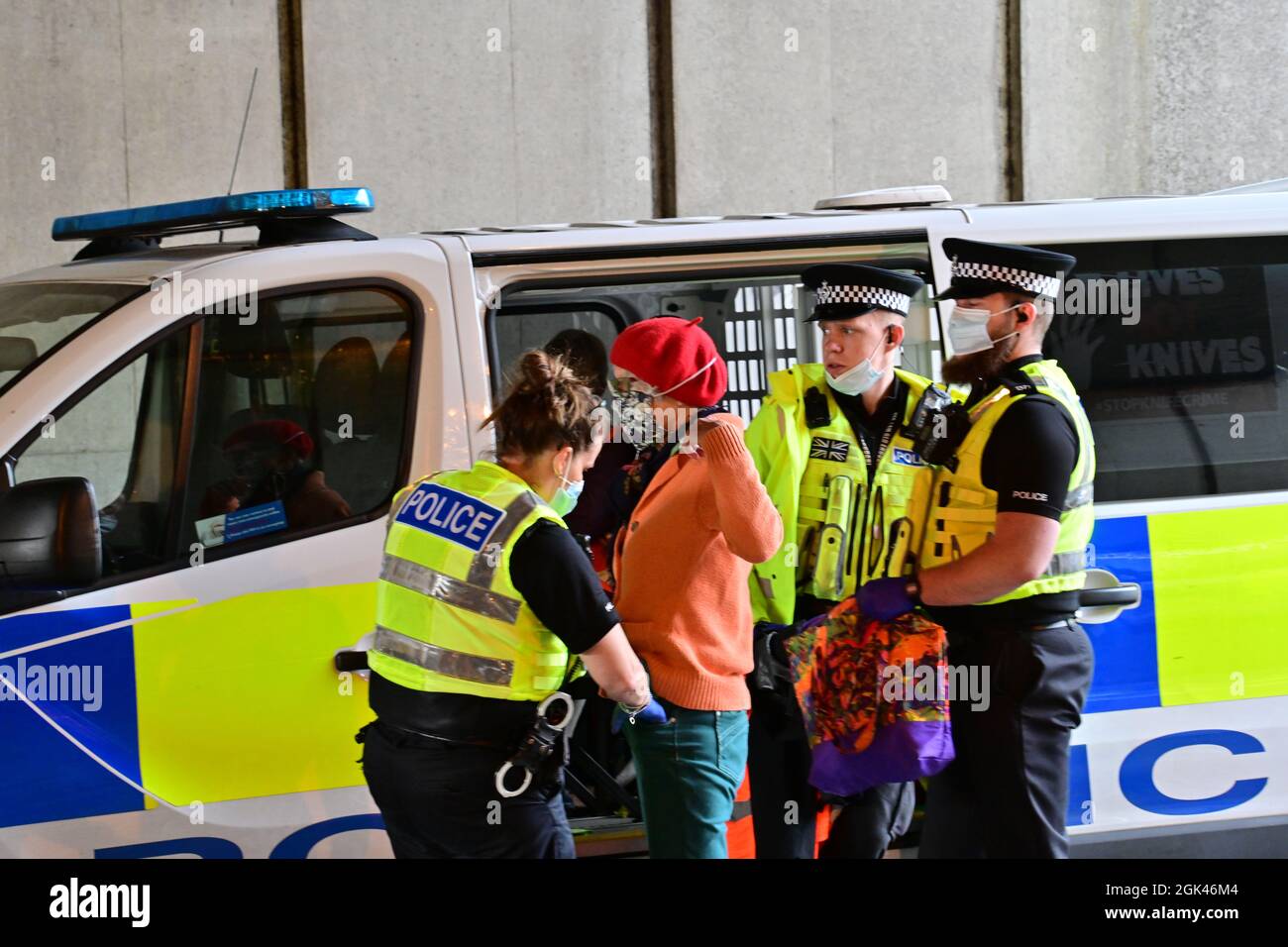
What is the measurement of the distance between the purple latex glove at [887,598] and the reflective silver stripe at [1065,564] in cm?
26

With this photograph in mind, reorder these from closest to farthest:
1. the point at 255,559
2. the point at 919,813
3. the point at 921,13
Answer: the point at 255,559, the point at 919,813, the point at 921,13

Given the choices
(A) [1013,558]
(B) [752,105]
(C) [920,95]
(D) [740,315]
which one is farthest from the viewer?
(C) [920,95]

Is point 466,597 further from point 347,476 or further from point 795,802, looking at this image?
point 795,802

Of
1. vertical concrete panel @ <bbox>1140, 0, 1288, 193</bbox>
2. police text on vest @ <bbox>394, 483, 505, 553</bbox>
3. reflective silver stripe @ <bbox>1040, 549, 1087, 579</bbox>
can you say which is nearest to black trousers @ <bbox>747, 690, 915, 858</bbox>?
reflective silver stripe @ <bbox>1040, 549, 1087, 579</bbox>

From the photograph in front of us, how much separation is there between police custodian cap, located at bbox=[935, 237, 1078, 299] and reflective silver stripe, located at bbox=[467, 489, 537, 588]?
1119mm

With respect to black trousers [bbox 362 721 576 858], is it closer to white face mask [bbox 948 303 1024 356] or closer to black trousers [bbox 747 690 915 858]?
black trousers [bbox 747 690 915 858]

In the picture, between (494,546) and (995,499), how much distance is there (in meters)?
1.05

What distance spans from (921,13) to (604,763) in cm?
554

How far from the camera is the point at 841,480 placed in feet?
9.82

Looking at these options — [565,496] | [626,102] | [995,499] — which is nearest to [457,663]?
[565,496]

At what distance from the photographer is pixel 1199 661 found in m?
3.22

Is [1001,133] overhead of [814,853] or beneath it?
overhead
